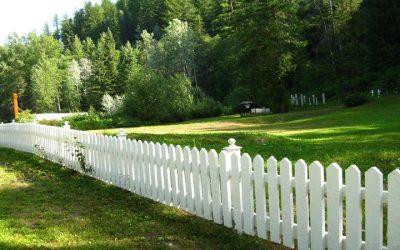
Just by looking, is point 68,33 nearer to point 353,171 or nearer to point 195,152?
point 195,152

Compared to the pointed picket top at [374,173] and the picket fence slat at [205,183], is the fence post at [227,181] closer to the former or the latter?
the picket fence slat at [205,183]

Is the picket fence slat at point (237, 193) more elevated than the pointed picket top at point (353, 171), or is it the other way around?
the pointed picket top at point (353, 171)

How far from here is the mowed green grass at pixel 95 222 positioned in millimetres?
5130

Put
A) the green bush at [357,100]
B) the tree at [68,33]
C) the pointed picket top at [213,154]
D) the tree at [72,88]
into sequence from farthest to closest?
the tree at [68,33], the tree at [72,88], the green bush at [357,100], the pointed picket top at [213,154]

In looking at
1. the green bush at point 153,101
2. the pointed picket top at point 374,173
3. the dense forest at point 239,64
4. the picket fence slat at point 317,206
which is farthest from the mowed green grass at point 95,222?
the green bush at point 153,101

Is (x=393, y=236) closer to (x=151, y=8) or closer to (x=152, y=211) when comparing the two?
(x=152, y=211)

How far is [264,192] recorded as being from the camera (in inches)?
190

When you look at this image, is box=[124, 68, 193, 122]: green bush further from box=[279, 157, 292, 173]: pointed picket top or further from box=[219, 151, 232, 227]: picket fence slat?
box=[279, 157, 292, 173]: pointed picket top

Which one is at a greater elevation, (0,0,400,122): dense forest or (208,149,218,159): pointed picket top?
(0,0,400,122): dense forest

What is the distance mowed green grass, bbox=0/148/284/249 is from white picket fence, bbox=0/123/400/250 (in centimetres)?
18

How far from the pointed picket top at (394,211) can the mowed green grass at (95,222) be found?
4.62 feet

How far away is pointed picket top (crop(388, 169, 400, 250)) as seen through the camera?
3625 mm

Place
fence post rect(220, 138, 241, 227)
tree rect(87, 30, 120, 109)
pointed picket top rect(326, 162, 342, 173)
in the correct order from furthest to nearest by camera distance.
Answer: tree rect(87, 30, 120, 109) < fence post rect(220, 138, 241, 227) < pointed picket top rect(326, 162, 342, 173)

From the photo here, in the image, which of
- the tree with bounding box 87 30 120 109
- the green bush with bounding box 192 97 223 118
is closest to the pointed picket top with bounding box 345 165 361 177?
the green bush with bounding box 192 97 223 118
